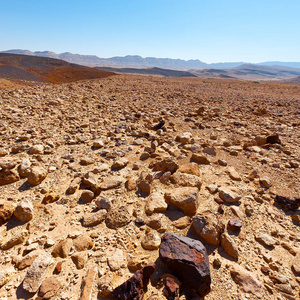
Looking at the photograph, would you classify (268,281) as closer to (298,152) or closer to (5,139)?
(298,152)

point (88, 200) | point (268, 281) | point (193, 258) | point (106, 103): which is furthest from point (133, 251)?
point (106, 103)

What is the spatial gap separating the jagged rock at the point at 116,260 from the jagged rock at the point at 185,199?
3.25 feet

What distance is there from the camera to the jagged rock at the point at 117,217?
238 cm

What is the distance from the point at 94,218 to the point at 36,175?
124 cm

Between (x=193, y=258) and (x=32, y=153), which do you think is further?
(x=32, y=153)

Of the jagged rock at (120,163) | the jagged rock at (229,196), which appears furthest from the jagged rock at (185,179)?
the jagged rock at (120,163)

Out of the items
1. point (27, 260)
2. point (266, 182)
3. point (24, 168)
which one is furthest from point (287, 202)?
point (24, 168)

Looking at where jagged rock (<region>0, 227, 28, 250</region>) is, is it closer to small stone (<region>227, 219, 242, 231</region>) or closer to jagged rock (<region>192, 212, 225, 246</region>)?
jagged rock (<region>192, 212, 225, 246</region>)

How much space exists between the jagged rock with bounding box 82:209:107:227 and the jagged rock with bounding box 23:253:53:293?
1.74 ft

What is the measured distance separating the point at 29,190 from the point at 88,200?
93 centimetres

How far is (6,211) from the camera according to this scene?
7.65ft

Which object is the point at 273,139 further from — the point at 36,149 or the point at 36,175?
the point at 36,149

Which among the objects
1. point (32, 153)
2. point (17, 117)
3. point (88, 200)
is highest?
point (17, 117)

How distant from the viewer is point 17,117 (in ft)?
17.8
